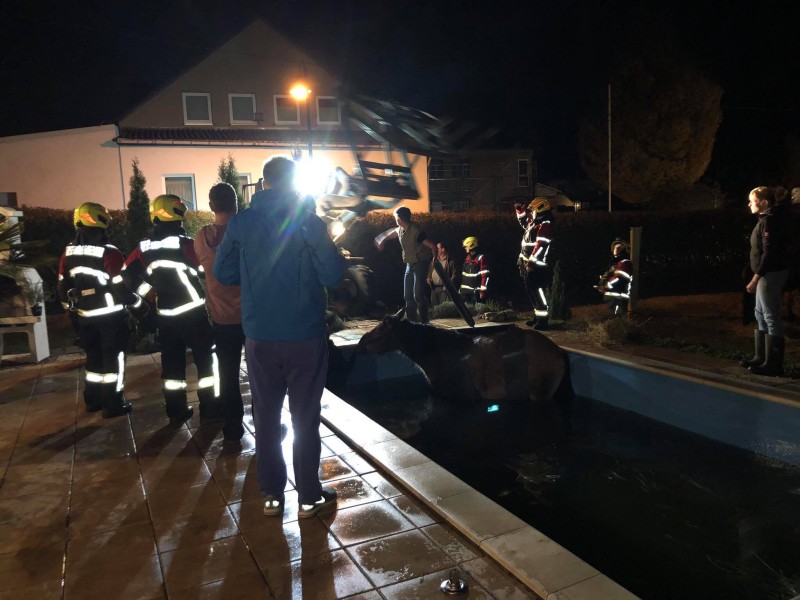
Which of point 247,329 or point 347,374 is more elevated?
point 247,329

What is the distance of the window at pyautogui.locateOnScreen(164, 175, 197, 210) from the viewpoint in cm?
2002

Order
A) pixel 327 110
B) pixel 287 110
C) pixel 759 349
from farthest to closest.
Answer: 1. pixel 327 110
2. pixel 287 110
3. pixel 759 349

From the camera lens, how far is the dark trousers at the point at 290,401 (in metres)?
3.46

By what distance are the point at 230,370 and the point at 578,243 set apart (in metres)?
13.3

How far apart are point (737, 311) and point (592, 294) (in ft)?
13.6

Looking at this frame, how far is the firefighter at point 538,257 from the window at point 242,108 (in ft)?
47.8

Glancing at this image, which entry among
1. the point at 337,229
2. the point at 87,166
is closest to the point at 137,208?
the point at 337,229

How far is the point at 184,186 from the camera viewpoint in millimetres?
20281

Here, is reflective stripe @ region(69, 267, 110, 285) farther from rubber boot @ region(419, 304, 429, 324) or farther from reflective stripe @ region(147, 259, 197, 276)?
rubber boot @ region(419, 304, 429, 324)

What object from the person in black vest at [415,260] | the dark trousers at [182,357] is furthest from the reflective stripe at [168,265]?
the person in black vest at [415,260]

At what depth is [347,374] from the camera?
833 cm

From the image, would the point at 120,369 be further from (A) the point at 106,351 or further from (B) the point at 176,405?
(B) the point at 176,405

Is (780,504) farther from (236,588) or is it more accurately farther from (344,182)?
(344,182)

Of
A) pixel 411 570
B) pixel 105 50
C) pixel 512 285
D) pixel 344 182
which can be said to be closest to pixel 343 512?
pixel 411 570
